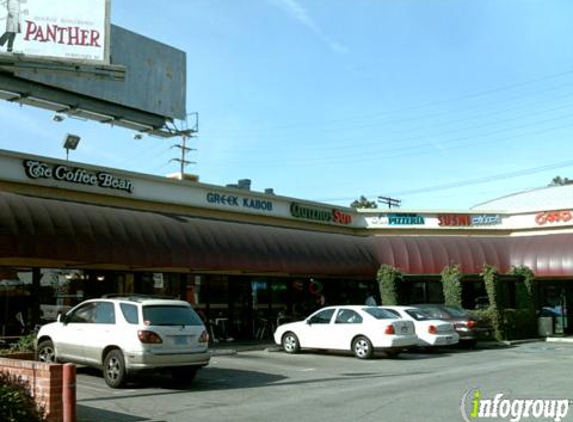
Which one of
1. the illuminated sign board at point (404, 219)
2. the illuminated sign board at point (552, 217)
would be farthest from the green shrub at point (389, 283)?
the illuminated sign board at point (552, 217)

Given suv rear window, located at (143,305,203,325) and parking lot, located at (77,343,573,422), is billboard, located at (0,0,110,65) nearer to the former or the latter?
suv rear window, located at (143,305,203,325)

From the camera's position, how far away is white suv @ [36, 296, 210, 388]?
43.7 feet

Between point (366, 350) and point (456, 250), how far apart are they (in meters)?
13.8

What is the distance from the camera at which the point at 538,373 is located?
1557 cm

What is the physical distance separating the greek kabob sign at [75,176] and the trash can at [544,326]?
60.4ft

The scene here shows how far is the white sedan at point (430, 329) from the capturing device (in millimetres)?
21812

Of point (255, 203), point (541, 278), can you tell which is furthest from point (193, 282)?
point (541, 278)

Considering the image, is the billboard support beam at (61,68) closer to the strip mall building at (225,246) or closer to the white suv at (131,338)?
the white suv at (131,338)

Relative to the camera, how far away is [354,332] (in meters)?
20.1

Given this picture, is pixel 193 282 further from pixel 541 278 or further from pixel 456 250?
pixel 541 278

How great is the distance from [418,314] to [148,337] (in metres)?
11.9

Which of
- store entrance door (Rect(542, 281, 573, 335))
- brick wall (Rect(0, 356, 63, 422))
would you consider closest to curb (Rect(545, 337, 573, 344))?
store entrance door (Rect(542, 281, 573, 335))

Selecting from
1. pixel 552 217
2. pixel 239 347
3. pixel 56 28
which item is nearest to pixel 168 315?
pixel 56 28
